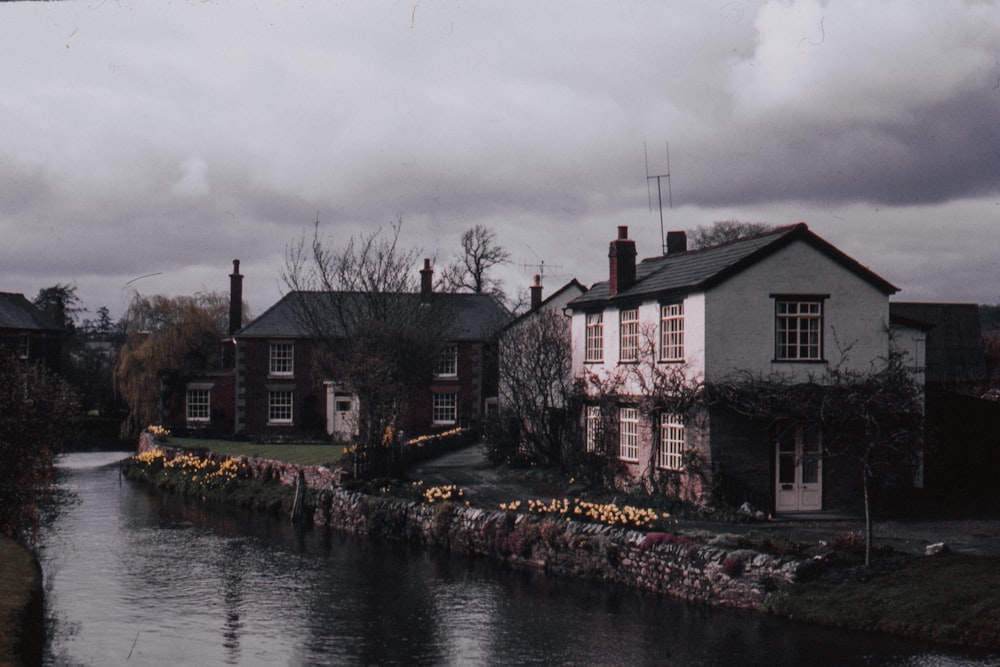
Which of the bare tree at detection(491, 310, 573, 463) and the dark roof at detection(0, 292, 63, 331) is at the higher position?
the dark roof at detection(0, 292, 63, 331)

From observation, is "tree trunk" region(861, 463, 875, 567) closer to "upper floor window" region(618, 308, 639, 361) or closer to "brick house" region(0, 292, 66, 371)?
"upper floor window" region(618, 308, 639, 361)

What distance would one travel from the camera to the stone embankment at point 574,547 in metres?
18.8

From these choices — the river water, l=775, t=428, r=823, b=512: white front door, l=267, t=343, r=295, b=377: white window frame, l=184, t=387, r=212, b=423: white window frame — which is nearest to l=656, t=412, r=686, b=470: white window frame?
l=775, t=428, r=823, b=512: white front door

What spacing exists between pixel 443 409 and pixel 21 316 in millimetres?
32620

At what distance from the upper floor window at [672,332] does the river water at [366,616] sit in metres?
8.23

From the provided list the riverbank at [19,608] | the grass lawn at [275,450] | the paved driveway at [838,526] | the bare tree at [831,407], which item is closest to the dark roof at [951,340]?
the bare tree at [831,407]

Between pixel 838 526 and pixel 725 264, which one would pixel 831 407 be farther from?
pixel 725 264

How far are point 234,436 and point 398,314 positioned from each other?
17350 millimetres

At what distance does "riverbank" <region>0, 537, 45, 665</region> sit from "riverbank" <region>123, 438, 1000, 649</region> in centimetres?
1121

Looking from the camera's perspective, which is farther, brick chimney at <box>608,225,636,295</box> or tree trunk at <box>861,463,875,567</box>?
brick chimney at <box>608,225,636,295</box>

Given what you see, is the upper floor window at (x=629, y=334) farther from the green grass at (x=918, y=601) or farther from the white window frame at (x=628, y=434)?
the green grass at (x=918, y=601)

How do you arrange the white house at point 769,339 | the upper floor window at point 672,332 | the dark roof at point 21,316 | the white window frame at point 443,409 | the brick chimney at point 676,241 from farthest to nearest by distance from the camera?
the dark roof at point 21,316
the white window frame at point 443,409
the brick chimney at point 676,241
the upper floor window at point 672,332
the white house at point 769,339

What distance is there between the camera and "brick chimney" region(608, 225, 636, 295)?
3172 centimetres

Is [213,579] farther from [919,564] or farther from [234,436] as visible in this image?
[234,436]
